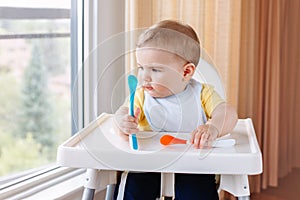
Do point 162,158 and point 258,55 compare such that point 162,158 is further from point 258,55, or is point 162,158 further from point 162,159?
point 258,55

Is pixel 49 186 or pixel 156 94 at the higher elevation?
pixel 156 94

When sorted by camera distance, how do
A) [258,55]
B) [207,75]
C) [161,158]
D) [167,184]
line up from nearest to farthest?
[161,158], [167,184], [207,75], [258,55]

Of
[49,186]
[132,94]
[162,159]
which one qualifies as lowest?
[49,186]

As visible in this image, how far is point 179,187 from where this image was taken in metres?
1.22

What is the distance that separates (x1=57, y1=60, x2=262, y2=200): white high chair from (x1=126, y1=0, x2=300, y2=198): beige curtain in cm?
61

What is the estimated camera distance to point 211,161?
3.33 ft

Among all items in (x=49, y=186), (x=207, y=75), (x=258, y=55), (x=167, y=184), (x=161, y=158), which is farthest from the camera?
(x=258, y=55)

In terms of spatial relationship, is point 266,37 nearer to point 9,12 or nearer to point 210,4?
point 210,4

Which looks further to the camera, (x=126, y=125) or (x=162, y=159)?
(x=126, y=125)

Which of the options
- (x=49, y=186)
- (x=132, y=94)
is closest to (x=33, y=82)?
(x=49, y=186)

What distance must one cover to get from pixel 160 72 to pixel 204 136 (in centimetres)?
17

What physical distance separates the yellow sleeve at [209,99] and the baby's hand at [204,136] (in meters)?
0.09

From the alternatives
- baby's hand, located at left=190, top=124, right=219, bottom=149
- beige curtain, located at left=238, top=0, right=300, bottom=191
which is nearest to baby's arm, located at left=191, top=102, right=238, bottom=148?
baby's hand, located at left=190, top=124, right=219, bottom=149

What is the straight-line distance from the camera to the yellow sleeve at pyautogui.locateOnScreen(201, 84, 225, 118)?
1.20m
